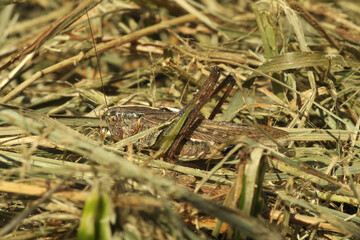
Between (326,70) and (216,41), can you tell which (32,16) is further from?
(326,70)

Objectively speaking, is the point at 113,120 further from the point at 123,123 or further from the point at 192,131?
the point at 192,131

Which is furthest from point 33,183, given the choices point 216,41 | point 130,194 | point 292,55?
point 216,41

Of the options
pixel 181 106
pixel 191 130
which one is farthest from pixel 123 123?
pixel 181 106

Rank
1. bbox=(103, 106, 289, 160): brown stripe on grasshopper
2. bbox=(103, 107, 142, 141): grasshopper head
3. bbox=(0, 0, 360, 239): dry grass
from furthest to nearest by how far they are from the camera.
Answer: bbox=(103, 107, 142, 141): grasshopper head → bbox=(103, 106, 289, 160): brown stripe on grasshopper → bbox=(0, 0, 360, 239): dry grass

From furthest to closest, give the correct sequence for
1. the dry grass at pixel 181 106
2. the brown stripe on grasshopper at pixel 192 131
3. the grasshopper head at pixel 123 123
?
the grasshopper head at pixel 123 123
the brown stripe on grasshopper at pixel 192 131
the dry grass at pixel 181 106

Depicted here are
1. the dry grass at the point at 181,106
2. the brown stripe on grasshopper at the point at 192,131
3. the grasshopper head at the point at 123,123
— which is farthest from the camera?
the grasshopper head at the point at 123,123

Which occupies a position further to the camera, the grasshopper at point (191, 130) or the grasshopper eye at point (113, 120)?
the grasshopper eye at point (113, 120)
